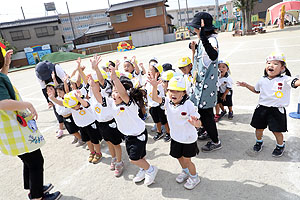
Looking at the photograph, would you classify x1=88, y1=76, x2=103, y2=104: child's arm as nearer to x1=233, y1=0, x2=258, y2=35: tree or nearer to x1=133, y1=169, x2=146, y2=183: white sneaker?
x1=133, y1=169, x2=146, y2=183: white sneaker

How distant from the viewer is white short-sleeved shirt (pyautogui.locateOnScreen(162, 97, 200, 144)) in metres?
2.23

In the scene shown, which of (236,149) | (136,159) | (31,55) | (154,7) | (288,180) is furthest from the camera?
(154,7)

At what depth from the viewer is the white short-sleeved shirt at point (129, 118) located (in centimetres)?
244

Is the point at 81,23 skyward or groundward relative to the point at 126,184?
skyward

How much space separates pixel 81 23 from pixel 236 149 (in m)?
63.0

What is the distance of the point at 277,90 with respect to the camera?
2531 millimetres

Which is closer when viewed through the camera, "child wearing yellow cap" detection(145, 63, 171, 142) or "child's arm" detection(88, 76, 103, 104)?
"child's arm" detection(88, 76, 103, 104)

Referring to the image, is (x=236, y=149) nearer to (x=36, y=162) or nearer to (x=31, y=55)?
(x=36, y=162)

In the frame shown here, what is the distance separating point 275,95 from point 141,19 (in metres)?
36.2

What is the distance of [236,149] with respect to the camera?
3033 millimetres

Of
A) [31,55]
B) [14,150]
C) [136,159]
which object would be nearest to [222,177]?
[136,159]

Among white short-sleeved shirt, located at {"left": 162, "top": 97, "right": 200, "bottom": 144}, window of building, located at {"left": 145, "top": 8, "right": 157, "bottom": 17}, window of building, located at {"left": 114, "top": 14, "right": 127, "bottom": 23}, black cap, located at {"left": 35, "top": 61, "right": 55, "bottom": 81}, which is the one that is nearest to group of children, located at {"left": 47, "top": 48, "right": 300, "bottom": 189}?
white short-sleeved shirt, located at {"left": 162, "top": 97, "right": 200, "bottom": 144}

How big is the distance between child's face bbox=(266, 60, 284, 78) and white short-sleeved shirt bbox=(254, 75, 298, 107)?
68mm

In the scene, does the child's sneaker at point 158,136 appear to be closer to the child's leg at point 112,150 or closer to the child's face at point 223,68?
the child's leg at point 112,150
